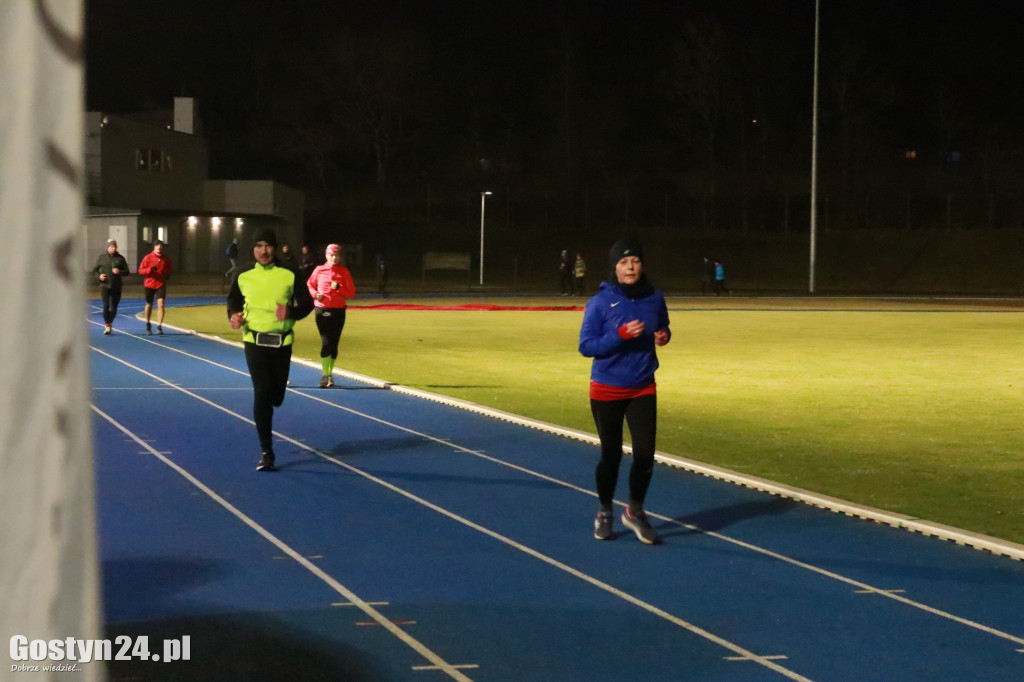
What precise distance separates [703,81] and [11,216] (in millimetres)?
96234

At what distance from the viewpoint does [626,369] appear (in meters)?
8.30

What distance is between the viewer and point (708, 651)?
Answer: 231 inches

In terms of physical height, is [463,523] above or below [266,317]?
Result: below

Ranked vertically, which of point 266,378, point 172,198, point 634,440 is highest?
point 172,198

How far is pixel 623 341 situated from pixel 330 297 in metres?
9.31

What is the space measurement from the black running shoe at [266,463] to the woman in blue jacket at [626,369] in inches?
135

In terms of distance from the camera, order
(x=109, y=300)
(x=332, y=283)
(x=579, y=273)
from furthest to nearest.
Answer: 1. (x=579, y=273)
2. (x=109, y=300)
3. (x=332, y=283)

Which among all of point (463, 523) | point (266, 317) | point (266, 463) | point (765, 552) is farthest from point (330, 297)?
point (765, 552)

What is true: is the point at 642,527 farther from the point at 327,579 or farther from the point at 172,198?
the point at 172,198

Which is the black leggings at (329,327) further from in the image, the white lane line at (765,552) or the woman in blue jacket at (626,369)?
the woman in blue jacket at (626,369)

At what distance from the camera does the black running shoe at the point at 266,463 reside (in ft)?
35.3

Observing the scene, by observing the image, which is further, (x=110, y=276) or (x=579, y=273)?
(x=579, y=273)

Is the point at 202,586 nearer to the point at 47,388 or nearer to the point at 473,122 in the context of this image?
the point at 47,388

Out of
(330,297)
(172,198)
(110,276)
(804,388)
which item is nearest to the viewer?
(330,297)
